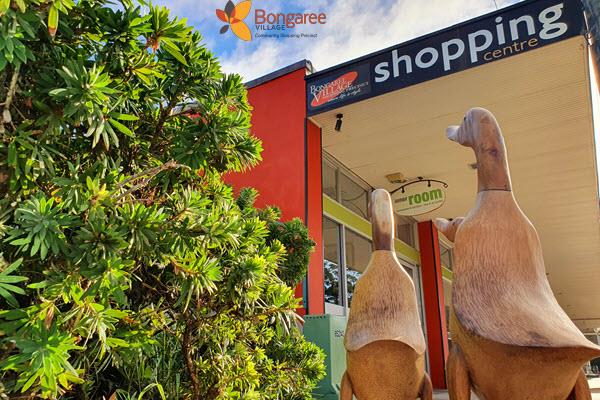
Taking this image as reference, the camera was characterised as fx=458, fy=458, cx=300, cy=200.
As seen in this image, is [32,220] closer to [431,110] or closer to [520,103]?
[431,110]

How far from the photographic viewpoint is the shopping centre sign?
4578 millimetres

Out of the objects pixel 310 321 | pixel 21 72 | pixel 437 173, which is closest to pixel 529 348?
pixel 21 72

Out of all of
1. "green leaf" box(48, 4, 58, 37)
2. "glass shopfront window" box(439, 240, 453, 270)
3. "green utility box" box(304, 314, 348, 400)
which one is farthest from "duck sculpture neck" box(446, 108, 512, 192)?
"glass shopfront window" box(439, 240, 453, 270)

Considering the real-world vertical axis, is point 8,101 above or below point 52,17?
below

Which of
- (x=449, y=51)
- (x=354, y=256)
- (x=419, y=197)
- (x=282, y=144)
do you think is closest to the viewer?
(x=449, y=51)

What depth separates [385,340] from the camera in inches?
51.1

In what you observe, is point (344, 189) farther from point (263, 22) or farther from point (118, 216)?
point (118, 216)

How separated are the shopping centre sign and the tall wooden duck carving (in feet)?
13.2

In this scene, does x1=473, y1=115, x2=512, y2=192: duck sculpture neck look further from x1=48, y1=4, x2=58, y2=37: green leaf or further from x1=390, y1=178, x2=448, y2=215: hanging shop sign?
x1=390, y1=178, x2=448, y2=215: hanging shop sign

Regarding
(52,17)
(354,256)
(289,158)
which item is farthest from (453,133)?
(354,256)

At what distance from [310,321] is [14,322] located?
3908 millimetres

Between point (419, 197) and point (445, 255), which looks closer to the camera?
point (419, 197)

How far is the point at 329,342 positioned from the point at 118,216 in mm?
3671

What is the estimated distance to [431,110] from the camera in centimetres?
592
